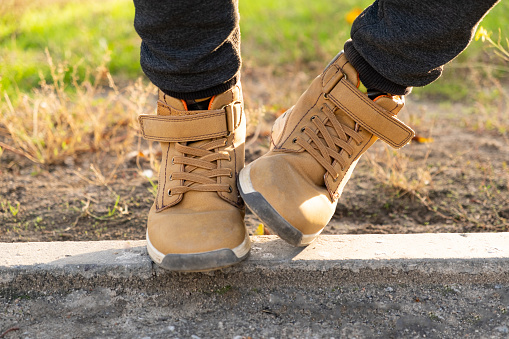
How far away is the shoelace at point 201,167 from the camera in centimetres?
137

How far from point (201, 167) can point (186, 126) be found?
0.13 m

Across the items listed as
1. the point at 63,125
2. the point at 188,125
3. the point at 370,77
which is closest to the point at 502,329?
the point at 370,77

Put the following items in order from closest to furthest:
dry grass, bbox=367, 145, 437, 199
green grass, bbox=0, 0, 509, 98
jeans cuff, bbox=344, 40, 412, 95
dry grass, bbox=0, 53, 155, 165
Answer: jeans cuff, bbox=344, 40, 412, 95 < dry grass, bbox=367, 145, 437, 199 < dry grass, bbox=0, 53, 155, 165 < green grass, bbox=0, 0, 509, 98

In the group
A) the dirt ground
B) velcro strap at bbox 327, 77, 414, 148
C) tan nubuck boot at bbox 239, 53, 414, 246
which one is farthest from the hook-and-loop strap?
the dirt ground

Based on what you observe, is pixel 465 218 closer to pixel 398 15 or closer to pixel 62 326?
pixel 398 15

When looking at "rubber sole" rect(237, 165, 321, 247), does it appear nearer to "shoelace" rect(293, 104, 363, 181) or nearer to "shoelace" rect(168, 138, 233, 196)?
"shoelace" rect(168, 138, 233, 196)

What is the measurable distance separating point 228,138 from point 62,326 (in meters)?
0.69

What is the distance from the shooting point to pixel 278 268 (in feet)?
4.51

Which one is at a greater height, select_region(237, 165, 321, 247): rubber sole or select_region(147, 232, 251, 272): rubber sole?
select_region(237, 165, 321, 247): rubber sole

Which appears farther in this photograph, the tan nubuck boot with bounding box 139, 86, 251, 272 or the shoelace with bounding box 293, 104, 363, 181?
the shoelace with bounding box 293, 104, 363, 181

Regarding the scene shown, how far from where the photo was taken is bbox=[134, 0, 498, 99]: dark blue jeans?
121 centimetres

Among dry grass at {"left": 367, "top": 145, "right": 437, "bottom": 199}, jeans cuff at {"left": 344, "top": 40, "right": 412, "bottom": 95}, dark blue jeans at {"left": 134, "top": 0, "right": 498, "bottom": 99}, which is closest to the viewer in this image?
dark blue jeans at {"left": 134, "top": 0, "right": 498, "bottom": 99}

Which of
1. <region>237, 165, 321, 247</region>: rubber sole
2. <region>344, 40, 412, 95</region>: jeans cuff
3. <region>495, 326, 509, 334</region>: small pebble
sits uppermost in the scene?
<region>344, 40, 412, 95</region>: jeans cuff

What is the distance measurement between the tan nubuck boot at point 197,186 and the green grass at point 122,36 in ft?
5.59
